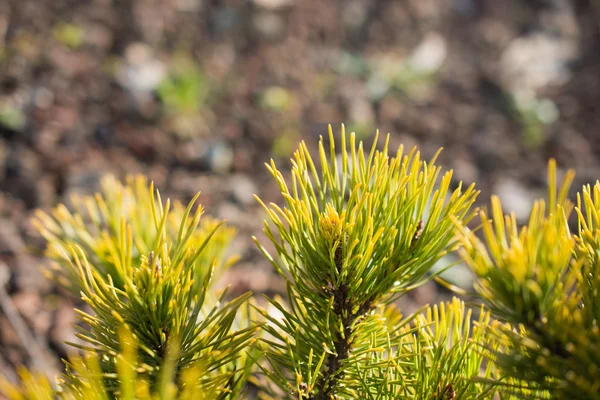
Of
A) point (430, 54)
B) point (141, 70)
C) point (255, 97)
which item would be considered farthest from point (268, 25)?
point (430, 54)

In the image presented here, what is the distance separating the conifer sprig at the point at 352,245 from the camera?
505 millimetres

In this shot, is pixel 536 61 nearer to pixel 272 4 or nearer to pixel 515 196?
pixel 515 196

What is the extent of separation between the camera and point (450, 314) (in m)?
0.61

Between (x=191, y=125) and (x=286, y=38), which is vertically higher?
(x=286, y=38)

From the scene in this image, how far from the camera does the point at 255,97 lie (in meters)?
2.92

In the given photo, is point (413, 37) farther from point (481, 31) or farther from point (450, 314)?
point (450, 314)

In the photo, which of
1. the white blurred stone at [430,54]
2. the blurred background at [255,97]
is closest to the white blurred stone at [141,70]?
the blurred background at [255,97]

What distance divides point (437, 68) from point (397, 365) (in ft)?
10.2

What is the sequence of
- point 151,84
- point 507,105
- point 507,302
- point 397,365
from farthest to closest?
point 507,105
point 151,84
point 397,365
point 507,302

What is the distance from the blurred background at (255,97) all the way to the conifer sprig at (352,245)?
130 centimetres

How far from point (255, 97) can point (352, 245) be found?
252 centimetres

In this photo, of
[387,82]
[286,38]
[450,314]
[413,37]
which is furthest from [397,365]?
[413,37]

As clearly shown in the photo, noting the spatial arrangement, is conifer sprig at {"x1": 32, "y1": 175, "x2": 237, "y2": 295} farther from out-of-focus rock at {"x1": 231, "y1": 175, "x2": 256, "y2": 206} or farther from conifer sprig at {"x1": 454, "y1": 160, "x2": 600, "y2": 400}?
out-of-focus rock at {"x1": 231, "y1": 175, "x2": 256, "y2": 206}

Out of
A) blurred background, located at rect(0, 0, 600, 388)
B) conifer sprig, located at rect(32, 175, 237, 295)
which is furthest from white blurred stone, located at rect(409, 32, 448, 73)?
conifer sprig, located at rect(32, 175, 237, 295)
